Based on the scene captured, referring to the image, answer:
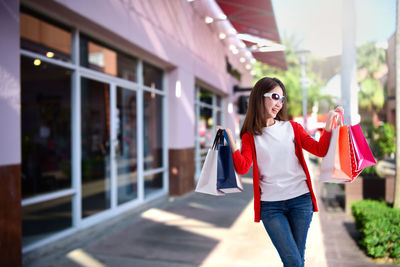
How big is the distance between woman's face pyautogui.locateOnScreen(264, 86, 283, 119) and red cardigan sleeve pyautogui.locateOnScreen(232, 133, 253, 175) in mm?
202

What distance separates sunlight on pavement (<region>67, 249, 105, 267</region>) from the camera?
390 centimetres

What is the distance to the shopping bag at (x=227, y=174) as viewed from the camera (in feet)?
7.44

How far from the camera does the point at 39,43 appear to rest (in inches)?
175

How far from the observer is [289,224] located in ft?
7.62

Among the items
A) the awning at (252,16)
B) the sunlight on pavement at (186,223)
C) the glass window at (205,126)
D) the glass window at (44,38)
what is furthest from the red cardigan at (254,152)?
the glass window at (205,126)

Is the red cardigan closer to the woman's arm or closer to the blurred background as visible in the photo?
the woman's arm

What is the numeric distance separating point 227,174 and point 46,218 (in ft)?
11.7

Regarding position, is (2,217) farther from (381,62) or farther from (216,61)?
(381,62)

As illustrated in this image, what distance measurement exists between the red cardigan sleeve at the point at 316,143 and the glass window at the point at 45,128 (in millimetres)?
3480

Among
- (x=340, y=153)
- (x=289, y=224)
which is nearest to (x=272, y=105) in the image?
(x=340, y=153)

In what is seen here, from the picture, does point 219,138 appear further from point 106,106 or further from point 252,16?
point 252,16

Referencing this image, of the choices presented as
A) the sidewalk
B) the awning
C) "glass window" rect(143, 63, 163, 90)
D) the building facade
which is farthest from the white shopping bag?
the awning

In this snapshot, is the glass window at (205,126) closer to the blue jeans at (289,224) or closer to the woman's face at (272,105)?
the woman's face at (272,105)

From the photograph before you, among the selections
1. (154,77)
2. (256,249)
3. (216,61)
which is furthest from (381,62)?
(256,249)
